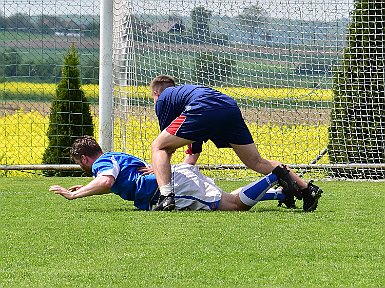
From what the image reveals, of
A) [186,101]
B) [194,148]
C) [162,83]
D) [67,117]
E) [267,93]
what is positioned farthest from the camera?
[67,117]

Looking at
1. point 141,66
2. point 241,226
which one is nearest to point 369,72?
point 141,66

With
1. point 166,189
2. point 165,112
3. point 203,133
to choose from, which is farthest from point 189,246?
point 165,112

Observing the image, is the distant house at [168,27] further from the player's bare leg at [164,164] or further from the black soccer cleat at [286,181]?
the black soccer cleat at [286,181]

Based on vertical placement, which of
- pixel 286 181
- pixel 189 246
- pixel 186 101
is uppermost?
pixel 186 101

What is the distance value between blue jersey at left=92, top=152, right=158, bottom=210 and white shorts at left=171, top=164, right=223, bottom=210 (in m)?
0.24

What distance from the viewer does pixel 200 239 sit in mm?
7168

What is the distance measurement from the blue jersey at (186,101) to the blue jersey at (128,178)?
1.64ft

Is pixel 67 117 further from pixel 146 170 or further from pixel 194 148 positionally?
pixel 146 170

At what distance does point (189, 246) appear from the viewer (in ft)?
22.4

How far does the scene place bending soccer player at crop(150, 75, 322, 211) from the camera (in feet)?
29.6

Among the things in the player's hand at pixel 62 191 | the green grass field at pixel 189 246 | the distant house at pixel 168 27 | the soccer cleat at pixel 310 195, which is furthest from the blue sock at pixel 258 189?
the distant house at pixel 168 27

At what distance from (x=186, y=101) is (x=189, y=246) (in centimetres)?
263

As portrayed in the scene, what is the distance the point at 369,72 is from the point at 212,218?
6314 mm

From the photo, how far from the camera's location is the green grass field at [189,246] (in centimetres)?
564
